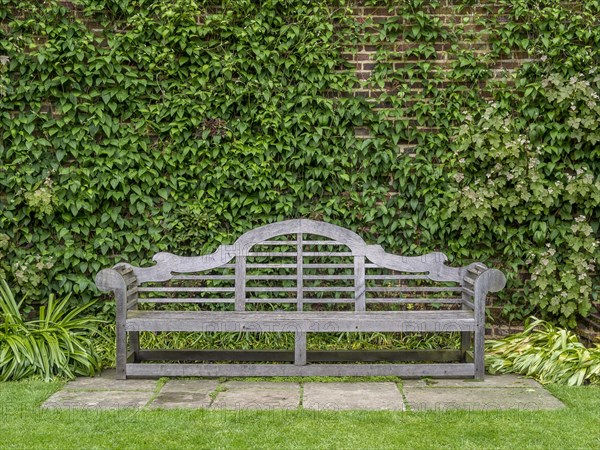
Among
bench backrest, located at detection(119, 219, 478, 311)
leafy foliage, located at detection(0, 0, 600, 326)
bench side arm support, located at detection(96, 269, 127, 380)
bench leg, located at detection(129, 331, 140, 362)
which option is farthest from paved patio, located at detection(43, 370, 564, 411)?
leafy foliage, located at detection(0, 0, 600, 326)

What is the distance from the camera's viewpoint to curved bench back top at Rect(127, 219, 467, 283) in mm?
5285

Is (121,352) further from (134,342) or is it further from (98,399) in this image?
(98,399)

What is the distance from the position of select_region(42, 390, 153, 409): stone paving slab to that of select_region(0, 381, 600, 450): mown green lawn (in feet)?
0.42

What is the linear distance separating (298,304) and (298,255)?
1.22 feet

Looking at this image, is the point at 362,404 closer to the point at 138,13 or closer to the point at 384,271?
the point at 384,271

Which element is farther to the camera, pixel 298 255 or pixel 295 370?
pixel 298 255

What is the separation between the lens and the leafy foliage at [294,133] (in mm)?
5738

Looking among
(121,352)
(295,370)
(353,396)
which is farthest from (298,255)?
(121,352)

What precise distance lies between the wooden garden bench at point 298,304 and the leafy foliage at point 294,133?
16.3 inches

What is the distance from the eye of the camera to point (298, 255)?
17.5ft

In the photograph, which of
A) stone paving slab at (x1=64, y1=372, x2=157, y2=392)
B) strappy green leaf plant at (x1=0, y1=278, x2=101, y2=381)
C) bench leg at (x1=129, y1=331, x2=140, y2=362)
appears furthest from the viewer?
bench leg at (x1=129, y1=331, x2=140, y2=362)

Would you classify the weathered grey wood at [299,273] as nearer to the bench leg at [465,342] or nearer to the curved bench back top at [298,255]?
the curved bench back top at [298,255]

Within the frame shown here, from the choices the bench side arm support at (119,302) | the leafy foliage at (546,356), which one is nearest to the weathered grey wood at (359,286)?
the leafy foliage at (546,356)

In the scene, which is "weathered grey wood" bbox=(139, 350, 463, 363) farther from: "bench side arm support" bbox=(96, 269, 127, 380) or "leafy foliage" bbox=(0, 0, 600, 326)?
"leafy foliage" bbox=(0, 0, 600, 326)
